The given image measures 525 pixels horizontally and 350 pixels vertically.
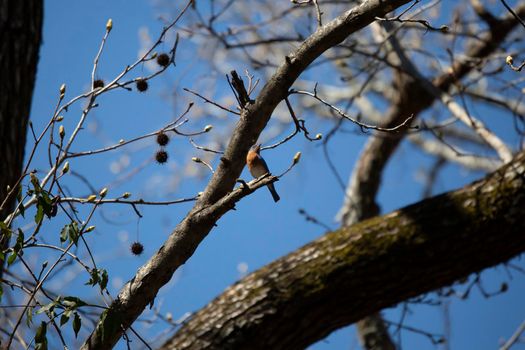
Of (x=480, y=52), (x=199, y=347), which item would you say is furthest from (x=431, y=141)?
(x=199, y=347)

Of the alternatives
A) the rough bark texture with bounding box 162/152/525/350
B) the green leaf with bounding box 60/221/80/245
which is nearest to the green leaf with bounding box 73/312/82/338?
the green leaf with bounding box 60/221/80/245

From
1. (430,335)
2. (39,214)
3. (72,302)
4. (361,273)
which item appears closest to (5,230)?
(39,214)

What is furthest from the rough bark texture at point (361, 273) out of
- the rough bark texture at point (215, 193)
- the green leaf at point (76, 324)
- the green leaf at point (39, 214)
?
the green leaf at point (39, 214)

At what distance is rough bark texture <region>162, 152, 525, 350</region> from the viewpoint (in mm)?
3176

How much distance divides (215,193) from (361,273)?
4.49ft

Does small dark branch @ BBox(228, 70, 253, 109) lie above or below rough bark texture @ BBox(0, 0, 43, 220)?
below

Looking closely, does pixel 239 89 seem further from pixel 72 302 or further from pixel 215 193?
pixel 72 302

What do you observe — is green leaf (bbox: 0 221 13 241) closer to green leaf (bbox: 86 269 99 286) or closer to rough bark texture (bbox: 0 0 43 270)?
green leaf (bbox: 86 269 99 286)

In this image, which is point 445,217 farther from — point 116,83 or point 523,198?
point 116,83

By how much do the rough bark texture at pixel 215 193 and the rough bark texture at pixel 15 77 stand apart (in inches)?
44.1

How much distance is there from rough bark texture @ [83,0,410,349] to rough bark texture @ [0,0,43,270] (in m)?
1.12

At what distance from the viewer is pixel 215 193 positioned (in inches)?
83.2

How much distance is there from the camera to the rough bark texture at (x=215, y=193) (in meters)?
2.05

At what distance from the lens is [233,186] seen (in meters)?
2.13
